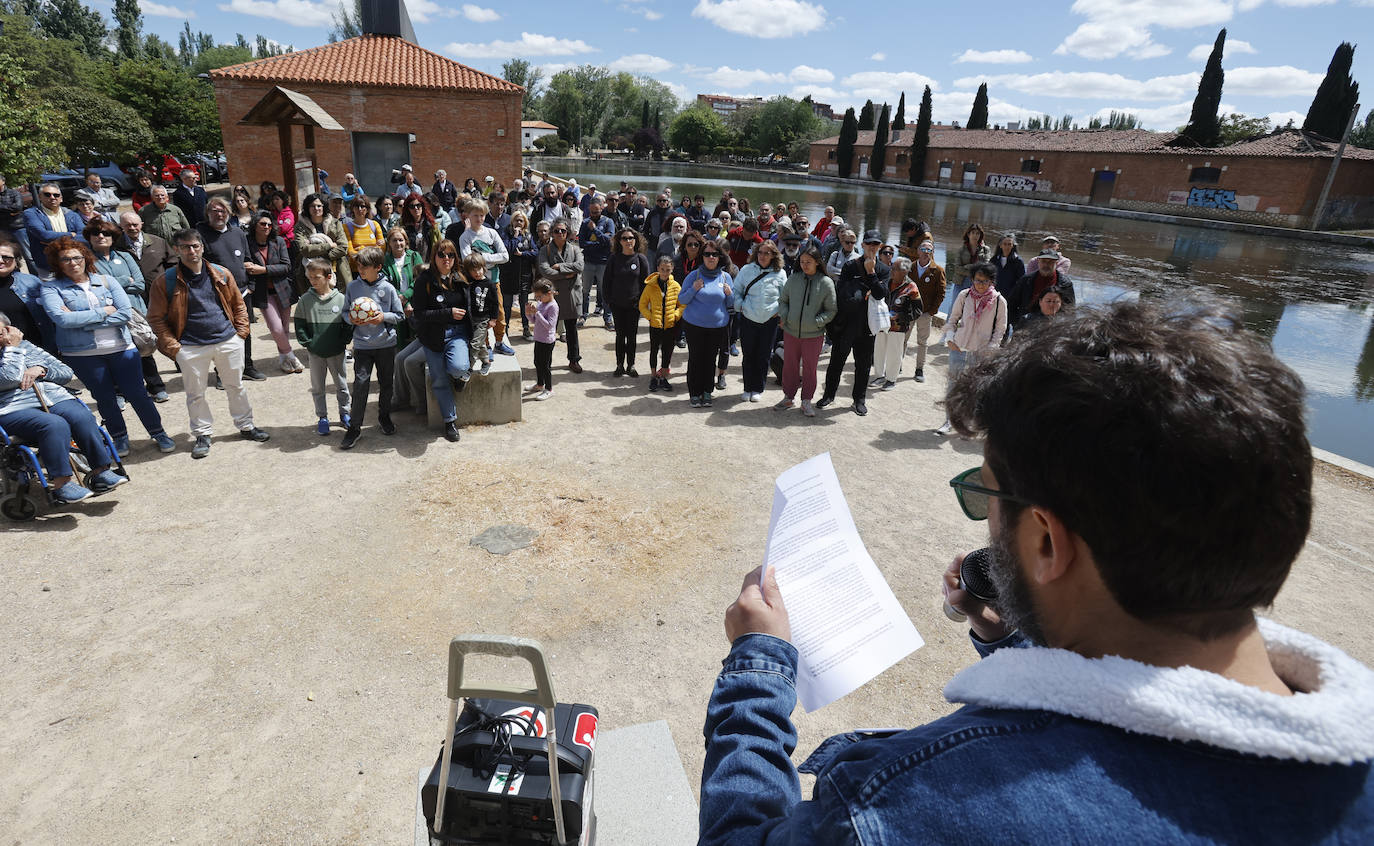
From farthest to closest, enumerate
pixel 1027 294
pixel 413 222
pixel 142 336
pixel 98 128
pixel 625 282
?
1. pixel 98 128
2. pixel 413 222
3. pixel 625 282
4. pixel 1027 294
5. pixel 142 336

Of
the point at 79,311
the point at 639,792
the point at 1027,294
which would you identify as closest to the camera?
the point at 639,792

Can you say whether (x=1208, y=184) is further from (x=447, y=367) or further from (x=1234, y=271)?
(x=447, y=367)

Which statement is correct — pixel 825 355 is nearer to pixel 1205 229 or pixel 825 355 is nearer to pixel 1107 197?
pixel 1205 229

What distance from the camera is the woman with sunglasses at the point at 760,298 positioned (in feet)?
25.1

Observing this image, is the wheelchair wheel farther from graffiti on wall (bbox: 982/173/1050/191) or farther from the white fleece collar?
graffiti on wall (bbox: 982/173/1050/191)

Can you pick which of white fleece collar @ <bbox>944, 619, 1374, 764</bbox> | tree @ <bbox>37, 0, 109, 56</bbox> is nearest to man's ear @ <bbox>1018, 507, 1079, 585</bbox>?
white fleece collar @ <bbox>944, 619, 1374, 764</bbox>

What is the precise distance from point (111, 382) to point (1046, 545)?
736cm

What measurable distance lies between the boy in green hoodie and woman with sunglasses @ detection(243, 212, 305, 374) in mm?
2060

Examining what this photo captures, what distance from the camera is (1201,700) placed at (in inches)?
29.9

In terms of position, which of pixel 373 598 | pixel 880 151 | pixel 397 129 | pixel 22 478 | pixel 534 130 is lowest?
pixel 373 598

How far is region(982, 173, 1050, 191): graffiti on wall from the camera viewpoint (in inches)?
Answer: 2175

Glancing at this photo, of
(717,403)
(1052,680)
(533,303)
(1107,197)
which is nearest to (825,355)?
(717,403)

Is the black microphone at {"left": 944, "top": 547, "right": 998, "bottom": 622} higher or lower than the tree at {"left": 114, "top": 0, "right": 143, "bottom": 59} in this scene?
lower

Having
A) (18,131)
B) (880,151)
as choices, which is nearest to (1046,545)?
(18,131)
